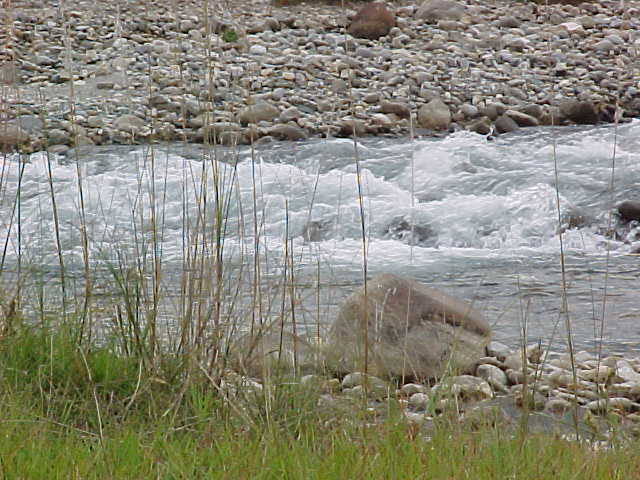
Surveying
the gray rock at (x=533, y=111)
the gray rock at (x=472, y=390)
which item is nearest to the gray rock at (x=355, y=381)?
the gray rock at (x=472, y=390)

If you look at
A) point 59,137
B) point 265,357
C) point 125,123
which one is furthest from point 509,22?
point 265,357

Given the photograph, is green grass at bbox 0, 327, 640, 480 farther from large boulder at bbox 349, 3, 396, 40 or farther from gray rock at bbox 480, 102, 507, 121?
large boulder at bbox 349, 3, 396, 40

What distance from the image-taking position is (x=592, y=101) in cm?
895

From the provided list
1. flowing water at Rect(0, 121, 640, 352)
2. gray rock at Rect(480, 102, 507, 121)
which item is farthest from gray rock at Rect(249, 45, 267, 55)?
gray rock at Rect(480, 102, 507, 121)

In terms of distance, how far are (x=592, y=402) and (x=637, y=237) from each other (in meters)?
3.15

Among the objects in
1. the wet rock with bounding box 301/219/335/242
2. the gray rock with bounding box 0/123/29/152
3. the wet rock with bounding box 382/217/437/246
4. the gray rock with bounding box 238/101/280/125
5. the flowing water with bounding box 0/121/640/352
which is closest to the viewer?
the gray rock with bounding box 0/123/29/152

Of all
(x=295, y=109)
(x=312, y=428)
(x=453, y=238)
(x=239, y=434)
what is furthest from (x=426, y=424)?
(x=295, y=109)

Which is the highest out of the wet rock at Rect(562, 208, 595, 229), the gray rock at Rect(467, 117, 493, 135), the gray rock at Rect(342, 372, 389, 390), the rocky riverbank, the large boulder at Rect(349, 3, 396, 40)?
the large boulder at Rect(349, 3, 396, 40)

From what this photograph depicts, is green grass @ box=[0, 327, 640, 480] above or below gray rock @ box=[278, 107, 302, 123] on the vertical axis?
below

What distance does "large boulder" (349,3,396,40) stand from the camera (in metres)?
11.4

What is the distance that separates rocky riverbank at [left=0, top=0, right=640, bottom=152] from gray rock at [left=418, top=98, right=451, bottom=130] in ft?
0.04

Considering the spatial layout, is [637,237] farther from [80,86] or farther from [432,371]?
[80,86]

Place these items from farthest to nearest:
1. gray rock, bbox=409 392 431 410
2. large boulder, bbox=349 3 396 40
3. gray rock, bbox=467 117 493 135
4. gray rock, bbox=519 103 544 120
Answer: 1. large boulder, bbox=349 3 396 40
2. gray rock, bbox=519 103 544 120
3. gray rock, bbox=467 117 493 135
4. gray rock, bbox=409 392 431 410

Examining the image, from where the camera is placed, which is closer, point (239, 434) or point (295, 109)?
point (239, 434)
